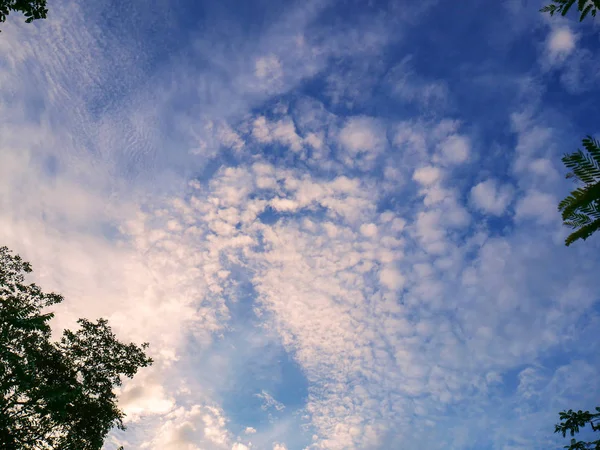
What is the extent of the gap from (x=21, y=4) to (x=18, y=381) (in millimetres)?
15833

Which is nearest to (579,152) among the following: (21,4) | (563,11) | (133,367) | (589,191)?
(589,191)

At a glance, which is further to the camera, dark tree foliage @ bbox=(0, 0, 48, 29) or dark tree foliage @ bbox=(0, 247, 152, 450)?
dark tree foliage @ bbox=(0, 247, 152, 450)

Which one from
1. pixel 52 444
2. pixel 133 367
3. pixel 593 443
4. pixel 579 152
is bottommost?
pixel 593 443

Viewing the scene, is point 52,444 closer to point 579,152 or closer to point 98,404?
point 98,404

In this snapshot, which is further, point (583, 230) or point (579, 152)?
point (583, 230)

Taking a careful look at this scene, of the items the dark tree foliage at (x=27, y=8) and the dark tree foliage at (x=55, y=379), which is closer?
the dark tree foliage at (x=27, y=8)

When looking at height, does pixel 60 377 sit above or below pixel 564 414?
above

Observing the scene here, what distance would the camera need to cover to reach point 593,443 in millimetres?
8703

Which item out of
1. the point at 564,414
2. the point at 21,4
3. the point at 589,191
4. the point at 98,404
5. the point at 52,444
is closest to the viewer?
the point at 589,191

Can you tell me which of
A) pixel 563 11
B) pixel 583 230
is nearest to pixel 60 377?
pixel 583 230

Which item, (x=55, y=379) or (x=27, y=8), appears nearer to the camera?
(x=27, y=8)

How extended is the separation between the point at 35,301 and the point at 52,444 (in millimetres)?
7251

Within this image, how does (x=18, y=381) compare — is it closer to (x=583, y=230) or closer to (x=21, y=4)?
(x=21, y=4)

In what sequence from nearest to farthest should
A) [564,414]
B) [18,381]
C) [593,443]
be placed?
[593,443] → [564,414] → [18,381]
